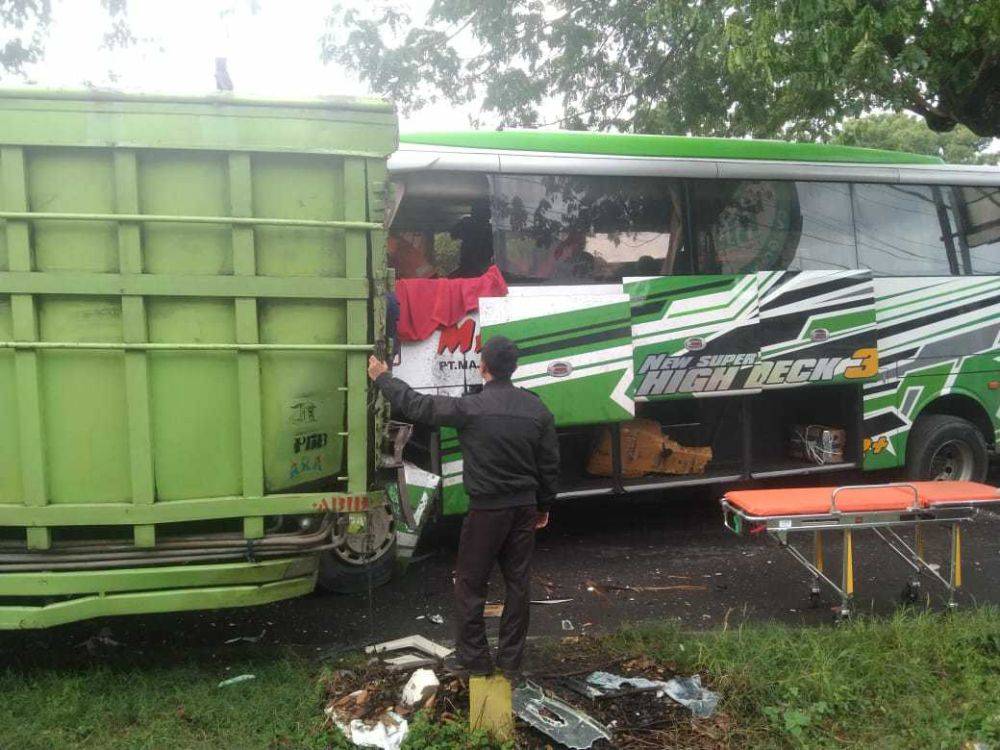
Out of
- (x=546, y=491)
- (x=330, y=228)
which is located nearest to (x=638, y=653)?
(x=546, y=491)

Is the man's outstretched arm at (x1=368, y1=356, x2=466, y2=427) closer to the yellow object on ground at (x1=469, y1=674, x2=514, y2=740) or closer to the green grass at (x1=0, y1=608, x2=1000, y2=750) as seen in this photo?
the yellow object on ground at (x1=469, y1=674, x2=514, y2=740)

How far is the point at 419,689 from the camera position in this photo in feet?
12.2

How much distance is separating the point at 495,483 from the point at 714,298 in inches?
138

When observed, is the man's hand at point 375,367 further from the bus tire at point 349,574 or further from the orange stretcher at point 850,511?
the orange stretcher at point 850,511

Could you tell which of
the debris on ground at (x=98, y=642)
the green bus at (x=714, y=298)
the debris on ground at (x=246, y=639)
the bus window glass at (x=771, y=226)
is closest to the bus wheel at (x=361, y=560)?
the green bus at (x=714, y=298)

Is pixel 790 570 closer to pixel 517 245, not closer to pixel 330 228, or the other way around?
pixel 517 245

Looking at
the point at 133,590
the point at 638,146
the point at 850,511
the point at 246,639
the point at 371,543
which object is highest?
the point at 638,146

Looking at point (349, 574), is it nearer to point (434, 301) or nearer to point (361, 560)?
point (361, 560)

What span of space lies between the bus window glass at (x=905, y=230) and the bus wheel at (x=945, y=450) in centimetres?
134

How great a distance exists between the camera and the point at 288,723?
3.62 m

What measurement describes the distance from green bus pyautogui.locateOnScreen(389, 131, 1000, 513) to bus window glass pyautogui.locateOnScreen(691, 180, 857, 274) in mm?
16

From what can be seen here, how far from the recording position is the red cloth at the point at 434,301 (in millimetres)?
5668

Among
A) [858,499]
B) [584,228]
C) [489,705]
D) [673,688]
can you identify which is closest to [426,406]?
[489,705]

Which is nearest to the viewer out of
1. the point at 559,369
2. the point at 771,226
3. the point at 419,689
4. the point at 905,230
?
the point at 419,689
